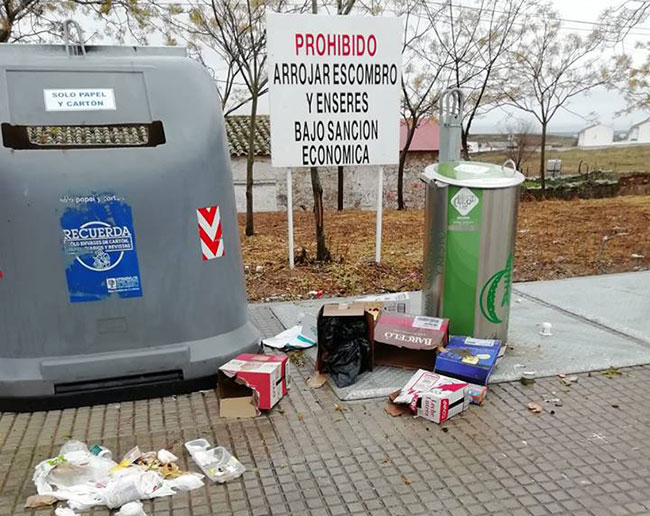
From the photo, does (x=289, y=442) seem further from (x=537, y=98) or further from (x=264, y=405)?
(x=537, y=98)

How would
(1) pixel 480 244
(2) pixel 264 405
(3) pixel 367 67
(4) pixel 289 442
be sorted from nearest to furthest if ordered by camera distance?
(4) pixel 289 442 → (2) pixel 264 405 → (1) pixel 480 244 → (3) pixel 367 67

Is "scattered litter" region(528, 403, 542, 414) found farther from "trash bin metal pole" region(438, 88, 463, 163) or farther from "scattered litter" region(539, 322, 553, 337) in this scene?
"trash bin metal pole" region(438, 88, 463, 163)

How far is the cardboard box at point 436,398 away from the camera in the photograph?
9.83 feet

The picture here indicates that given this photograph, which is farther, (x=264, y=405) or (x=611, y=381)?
(x=611, y=381)

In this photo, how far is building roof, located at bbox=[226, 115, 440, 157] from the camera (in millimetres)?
21172

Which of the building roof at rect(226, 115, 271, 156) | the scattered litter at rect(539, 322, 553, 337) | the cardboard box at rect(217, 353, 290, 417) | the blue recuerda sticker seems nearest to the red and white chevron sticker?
the blue recuerda sticker

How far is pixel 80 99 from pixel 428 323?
8.55 feet

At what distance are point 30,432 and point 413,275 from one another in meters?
4.29

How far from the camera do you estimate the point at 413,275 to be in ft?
20.3

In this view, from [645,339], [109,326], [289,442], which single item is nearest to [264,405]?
[289,442]

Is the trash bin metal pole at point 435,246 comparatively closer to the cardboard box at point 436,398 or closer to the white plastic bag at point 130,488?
the cardboard box at point 436,398

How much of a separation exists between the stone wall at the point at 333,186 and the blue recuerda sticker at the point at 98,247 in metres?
18.0

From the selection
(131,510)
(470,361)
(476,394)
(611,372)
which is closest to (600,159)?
(611,372)

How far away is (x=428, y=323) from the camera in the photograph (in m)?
3.68
